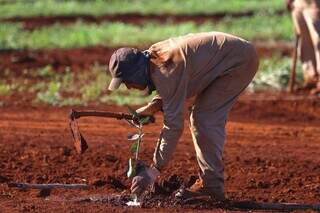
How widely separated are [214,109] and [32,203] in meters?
1.76

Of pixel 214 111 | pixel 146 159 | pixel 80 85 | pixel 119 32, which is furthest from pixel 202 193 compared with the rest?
pixel 119 32

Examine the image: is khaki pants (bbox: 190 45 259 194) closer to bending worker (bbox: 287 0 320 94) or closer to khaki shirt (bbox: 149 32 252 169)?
khaki shirt (bbox: 149 32 252 169)

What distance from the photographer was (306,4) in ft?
56.9

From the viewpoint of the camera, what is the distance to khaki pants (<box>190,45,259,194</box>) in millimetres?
9781

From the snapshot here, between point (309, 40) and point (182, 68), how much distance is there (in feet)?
29.4

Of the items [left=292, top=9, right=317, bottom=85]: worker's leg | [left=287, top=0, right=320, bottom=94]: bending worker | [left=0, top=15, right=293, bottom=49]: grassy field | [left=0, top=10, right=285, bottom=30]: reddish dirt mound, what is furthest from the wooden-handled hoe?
[left=0, top=10, right=285, bottom=30]: reddish dirt mound

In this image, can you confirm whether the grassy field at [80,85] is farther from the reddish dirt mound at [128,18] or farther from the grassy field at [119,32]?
the reddish dirt mound at [128,18]

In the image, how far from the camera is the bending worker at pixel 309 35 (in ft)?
56.5

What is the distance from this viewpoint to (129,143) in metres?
13.1

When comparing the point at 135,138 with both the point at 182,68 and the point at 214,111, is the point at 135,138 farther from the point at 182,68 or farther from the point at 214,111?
the point at 182,68

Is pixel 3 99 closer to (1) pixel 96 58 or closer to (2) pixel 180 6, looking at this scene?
(1) pixel 96 58

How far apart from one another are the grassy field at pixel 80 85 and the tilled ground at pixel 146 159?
883 millimetres

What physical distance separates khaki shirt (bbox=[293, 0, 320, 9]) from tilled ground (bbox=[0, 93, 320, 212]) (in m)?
1.82

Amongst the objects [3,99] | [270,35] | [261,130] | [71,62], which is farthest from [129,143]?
[270,35]
